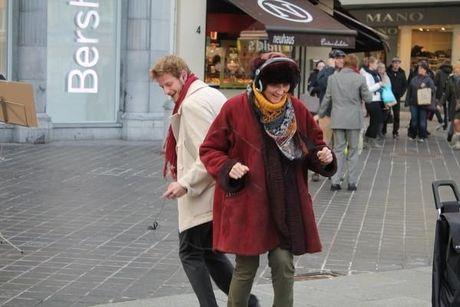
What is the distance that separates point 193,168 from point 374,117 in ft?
39.3

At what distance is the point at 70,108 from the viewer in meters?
15.5

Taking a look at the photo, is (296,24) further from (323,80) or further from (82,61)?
(82,61)

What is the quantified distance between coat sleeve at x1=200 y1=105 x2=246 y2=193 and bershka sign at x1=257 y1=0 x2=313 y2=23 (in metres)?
14.1

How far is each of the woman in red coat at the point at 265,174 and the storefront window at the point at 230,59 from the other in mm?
15037

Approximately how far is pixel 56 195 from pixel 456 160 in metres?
7.89

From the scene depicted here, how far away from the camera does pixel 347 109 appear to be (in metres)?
11.1

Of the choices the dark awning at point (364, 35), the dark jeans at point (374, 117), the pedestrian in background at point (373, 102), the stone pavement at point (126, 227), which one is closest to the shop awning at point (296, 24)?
the pedestrian in background at point (373, 102)

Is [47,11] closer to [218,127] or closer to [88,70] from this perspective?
[88,70]

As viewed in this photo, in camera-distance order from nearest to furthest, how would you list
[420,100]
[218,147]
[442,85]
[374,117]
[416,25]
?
1. [218,147]
2. [374,117]
3. [420,100]
4. [442,85]
5. [416,25]

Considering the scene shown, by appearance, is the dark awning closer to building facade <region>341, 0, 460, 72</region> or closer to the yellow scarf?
building facade <region>341, 0, 460, 72</region>

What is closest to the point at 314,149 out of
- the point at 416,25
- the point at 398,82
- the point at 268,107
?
the point at 268,107

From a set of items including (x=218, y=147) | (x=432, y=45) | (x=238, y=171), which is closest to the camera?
(x=238, y=171)

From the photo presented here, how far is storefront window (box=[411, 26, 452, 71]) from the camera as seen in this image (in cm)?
3183

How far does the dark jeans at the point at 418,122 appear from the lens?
18312 millimetres
